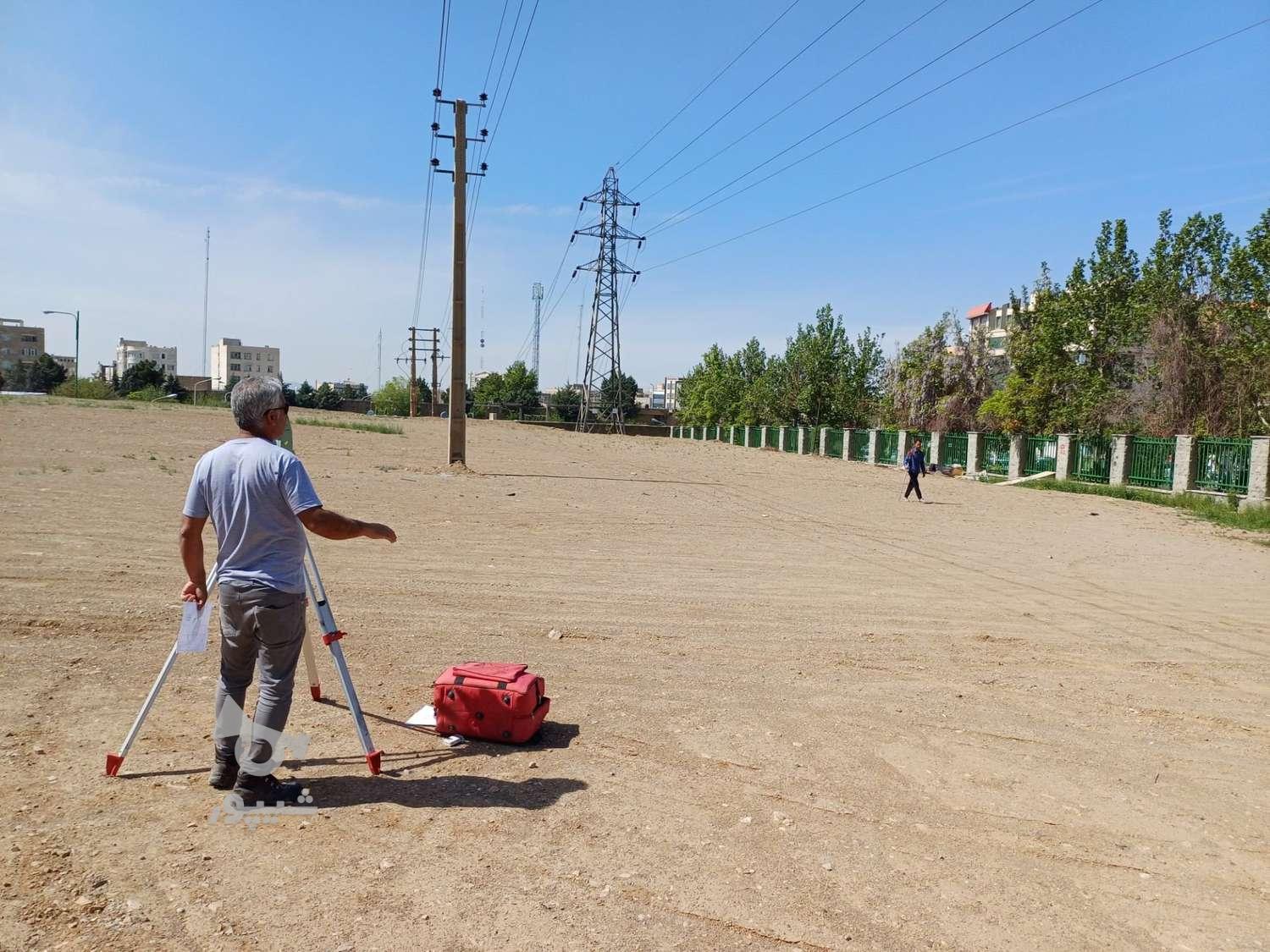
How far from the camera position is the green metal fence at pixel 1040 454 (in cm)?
3756

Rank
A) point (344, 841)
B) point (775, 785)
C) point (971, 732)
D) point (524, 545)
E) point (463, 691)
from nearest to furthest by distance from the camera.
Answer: point (344, 841), point (775, 785), point (463, 691), point (971, 732), point (524, 545)

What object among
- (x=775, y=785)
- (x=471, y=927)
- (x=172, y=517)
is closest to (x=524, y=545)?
(x=172, y=517)

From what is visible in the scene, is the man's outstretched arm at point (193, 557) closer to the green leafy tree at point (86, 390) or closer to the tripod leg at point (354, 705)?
the tripod leg at point (354, 705)

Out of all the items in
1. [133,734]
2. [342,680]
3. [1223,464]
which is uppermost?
[1223,464]

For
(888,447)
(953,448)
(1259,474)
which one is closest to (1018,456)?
(953,448)

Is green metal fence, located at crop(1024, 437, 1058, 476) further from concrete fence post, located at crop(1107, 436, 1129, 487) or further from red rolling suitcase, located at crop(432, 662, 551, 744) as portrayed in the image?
red rolling suitcase, located at crop(432, 662, 551, 744)

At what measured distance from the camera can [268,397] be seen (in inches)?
164

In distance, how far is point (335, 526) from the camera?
410cm

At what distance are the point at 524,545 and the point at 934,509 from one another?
45.0 ft

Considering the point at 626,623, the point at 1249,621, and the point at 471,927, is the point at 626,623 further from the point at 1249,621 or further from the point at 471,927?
the point at 1249,621

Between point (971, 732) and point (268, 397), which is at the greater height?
point (268, 397)

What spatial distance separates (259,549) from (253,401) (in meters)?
0.69

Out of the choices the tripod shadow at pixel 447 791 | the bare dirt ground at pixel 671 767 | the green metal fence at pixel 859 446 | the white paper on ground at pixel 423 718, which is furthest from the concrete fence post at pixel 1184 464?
the tripod shadow at pixel 447 791

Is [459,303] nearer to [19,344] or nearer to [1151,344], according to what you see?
[1151,344]
